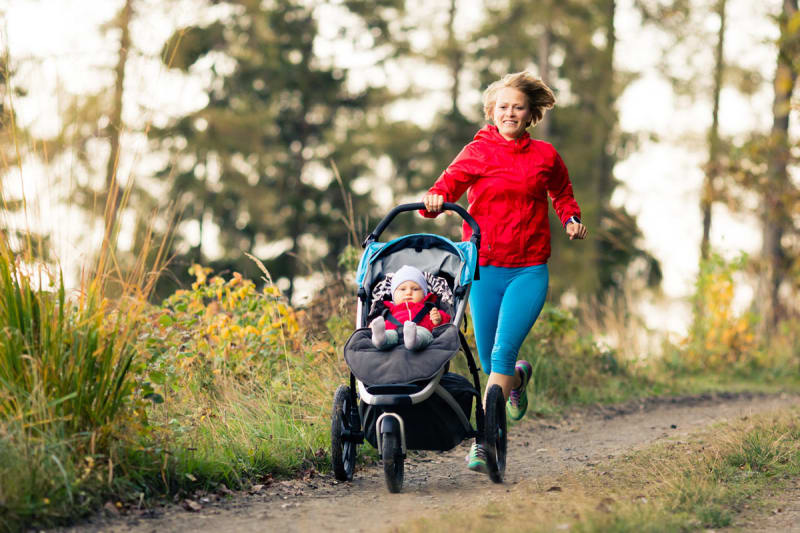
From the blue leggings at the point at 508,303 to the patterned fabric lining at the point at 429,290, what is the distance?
365 millimetres

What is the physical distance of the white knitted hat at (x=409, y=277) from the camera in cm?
500

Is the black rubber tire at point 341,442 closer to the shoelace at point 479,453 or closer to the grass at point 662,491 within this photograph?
the shoelace at point 479,453

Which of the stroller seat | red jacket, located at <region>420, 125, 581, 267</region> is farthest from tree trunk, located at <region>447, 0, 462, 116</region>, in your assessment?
the stroller seat

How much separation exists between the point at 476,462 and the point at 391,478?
562 millimetres

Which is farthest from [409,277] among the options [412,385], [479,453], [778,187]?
[778,187]

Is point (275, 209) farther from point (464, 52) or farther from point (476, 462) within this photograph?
→ point (476, 462)

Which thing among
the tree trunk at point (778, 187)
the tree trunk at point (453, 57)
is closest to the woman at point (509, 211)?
the tree trunk at point (778, 187)

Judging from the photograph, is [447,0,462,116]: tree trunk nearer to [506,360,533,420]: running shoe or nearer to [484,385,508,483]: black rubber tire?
[506,360,533,420]: running shoe

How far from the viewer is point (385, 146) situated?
2542 cm

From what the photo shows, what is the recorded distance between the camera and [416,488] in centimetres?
511

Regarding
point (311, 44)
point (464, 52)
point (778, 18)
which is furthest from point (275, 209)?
point (778, 18)

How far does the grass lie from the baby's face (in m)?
1.17

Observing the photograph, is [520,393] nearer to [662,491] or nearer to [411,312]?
[411,312]

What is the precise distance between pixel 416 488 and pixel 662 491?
1.33 meters
